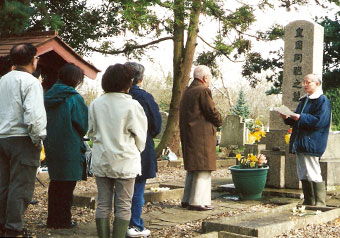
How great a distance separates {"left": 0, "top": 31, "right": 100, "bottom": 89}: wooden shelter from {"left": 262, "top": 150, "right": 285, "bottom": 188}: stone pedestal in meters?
3.63

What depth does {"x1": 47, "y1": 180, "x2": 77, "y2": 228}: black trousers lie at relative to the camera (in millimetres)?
5535

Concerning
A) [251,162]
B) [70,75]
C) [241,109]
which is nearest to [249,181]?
[251,162]

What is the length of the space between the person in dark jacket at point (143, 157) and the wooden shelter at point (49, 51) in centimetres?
310

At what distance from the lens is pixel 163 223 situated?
6035mm

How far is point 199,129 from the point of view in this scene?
22.1 ft

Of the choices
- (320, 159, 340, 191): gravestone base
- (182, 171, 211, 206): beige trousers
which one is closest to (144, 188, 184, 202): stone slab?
(182, 171, 211, 206): beige trousers

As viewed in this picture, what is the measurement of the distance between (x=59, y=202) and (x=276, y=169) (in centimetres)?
445

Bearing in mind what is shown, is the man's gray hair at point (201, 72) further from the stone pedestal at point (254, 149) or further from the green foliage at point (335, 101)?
the green foliage at point (335, 101)

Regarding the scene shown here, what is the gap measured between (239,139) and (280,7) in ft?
22.9

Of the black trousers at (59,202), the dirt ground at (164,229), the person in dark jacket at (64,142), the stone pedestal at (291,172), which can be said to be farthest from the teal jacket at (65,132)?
the stone pedestal at (291,172)

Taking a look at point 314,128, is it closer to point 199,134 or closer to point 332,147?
point 199,134

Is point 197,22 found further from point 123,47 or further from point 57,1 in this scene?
point 57,1

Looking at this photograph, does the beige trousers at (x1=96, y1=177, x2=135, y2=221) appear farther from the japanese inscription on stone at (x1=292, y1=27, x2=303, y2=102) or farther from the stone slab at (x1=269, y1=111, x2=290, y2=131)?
the japanese inscription on stone at (x1=292, y1=27, x2=303, y2=102)

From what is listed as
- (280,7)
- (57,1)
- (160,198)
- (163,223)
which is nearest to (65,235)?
(163,223)
